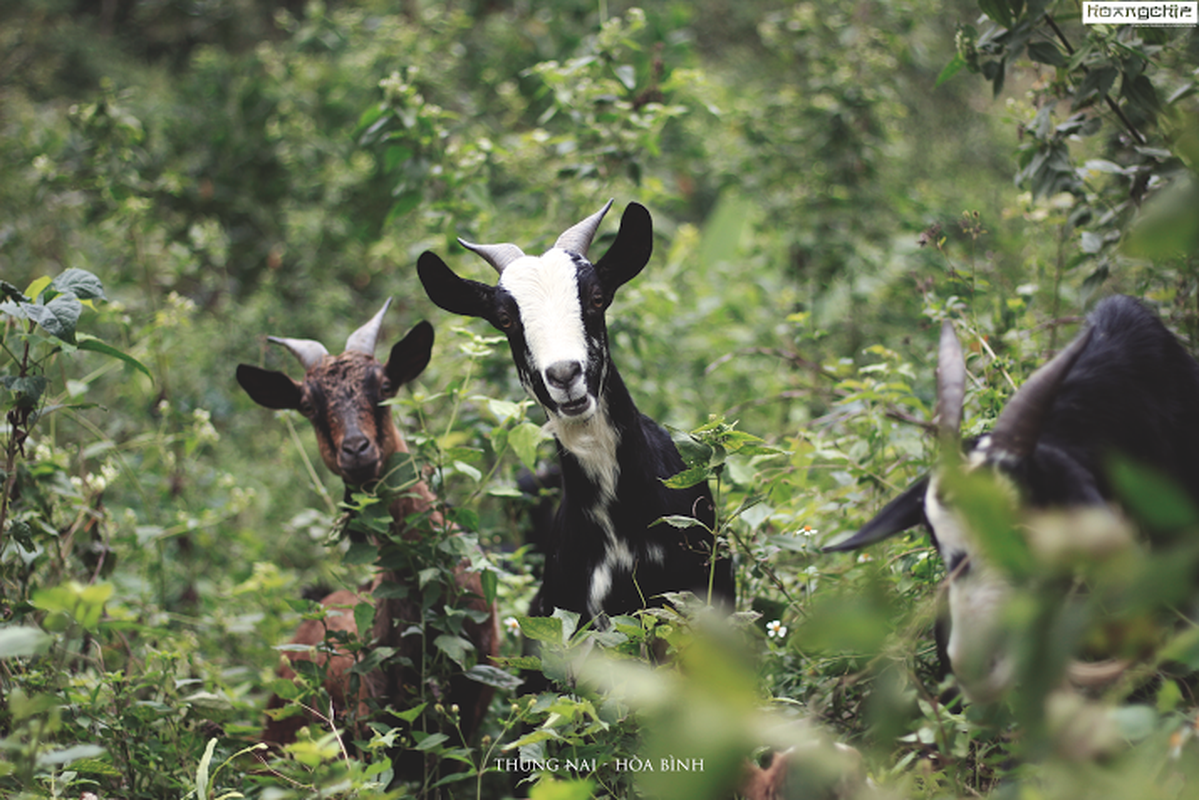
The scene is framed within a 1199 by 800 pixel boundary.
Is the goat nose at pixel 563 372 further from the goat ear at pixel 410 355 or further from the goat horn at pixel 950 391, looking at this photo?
the goat ear at pixel 410 355

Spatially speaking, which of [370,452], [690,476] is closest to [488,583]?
[370,452]

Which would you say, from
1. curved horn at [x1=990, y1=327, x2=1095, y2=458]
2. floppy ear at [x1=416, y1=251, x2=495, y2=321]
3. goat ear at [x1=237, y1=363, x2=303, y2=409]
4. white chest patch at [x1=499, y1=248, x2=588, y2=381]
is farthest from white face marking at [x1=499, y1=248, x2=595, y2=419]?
goat ear at [x1=237, y1=363, x2=303, y2=409]

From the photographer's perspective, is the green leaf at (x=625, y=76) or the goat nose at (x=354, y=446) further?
the green leaf at (x=625, y=76)

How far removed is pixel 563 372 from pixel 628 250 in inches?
24.9

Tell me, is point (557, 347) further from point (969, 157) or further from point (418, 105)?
point (969, 157)

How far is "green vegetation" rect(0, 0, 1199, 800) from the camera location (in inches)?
59.0

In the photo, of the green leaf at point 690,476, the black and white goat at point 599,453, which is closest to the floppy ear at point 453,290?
the black and white goat at point 599,453

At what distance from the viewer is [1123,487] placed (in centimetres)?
104

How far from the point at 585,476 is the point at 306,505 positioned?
400 cm

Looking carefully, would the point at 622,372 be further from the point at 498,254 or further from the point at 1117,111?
the point at 1117,111

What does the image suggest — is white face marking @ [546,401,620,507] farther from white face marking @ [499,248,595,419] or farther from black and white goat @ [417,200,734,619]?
white face marking @ [499,248,595,419]

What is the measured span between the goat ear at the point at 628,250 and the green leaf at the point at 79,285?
1.75 m

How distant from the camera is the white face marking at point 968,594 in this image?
1539 mm

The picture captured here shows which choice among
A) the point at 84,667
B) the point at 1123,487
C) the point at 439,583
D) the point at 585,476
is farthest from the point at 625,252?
the point at 84,667
